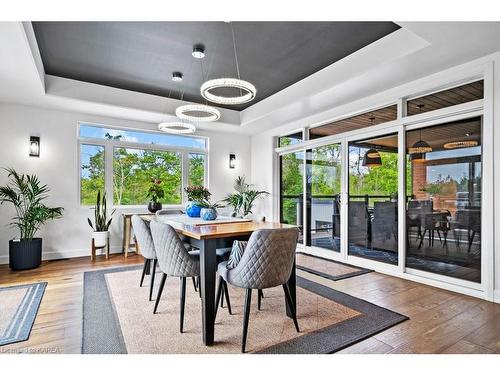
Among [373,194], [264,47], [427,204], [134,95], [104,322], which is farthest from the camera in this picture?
[134,95]

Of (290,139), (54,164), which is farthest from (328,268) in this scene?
(54,164)

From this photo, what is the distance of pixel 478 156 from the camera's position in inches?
122

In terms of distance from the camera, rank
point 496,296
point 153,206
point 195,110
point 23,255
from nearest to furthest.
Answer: point 496,296, point 195,110, point 23,255, point 153,206

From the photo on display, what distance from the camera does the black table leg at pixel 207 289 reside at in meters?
2.07

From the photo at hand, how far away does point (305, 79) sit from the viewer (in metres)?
4.23

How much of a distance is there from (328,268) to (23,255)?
435cm

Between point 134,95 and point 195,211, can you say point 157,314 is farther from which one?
point 134,95

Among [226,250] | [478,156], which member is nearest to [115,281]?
[226,250]

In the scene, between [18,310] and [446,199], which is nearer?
[18,310]

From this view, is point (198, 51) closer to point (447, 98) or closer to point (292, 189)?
point (447, 98)

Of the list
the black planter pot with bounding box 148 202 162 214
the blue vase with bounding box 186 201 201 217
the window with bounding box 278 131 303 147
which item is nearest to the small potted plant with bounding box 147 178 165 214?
the black planter pot with bounding box 148 202 162 214

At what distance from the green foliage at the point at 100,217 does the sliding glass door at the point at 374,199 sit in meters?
4.04

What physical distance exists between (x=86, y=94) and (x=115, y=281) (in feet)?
9.34

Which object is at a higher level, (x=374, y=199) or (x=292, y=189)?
(x=292, y=189)
